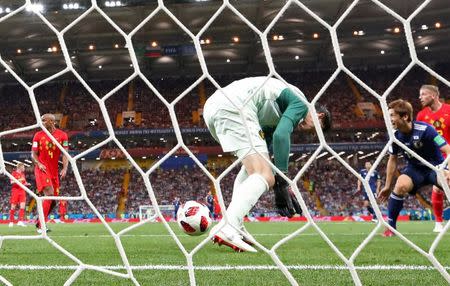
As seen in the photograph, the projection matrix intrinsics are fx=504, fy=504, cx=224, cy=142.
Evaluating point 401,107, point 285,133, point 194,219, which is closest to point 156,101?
point 401,107

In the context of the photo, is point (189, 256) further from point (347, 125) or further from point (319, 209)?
point (347, 125)

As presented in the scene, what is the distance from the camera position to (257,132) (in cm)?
259

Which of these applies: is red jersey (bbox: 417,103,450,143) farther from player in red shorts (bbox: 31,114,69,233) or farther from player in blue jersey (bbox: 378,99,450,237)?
player in red shorts (bbox: 31,114,69,233)

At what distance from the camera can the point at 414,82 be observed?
21.0 metres

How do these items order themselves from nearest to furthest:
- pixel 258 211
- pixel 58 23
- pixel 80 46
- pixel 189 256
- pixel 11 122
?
pixel 189 256 → pixel 58 23 → pixel 11 122 → pixel 258 211 → pixel 80 46

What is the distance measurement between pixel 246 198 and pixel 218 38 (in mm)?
18044

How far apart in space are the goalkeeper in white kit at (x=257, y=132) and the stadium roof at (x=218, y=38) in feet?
40.2

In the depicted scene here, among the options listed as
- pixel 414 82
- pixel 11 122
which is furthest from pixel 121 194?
pixel 414 82

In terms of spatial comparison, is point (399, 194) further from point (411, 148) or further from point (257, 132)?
point (257, 132)

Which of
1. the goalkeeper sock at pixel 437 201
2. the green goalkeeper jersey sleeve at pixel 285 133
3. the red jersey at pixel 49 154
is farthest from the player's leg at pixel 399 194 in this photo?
the red jersey at pixel 49 154

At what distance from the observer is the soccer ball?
2732 millimetres

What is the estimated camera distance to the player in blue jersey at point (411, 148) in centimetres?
380

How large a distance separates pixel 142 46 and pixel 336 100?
8238mm

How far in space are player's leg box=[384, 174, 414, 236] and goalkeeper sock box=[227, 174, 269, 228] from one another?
88.7 inches
